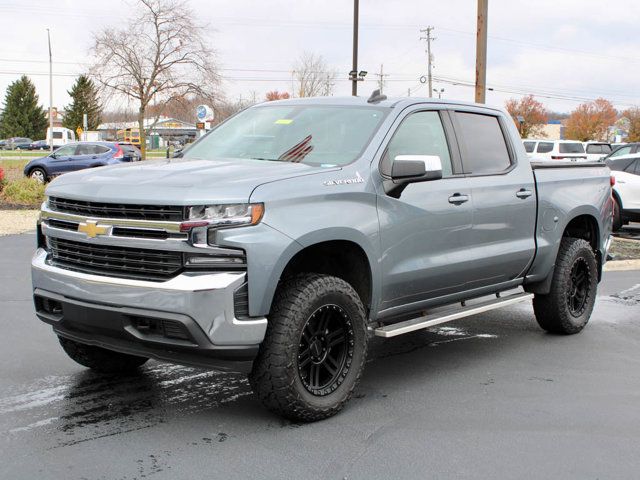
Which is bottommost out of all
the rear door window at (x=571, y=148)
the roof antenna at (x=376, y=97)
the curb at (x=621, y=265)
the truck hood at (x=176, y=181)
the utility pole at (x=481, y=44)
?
the curb at (x=621, y=265)

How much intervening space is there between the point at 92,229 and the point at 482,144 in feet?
10.7

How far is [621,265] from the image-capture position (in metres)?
12.1

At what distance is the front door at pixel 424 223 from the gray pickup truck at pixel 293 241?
13mm

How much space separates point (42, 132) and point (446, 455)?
97.4 metres

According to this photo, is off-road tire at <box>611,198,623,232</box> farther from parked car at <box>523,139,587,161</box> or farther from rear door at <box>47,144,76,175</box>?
rear door at <box>47,144,76,175</box>

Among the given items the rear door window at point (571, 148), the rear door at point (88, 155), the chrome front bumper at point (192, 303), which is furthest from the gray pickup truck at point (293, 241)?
the rear door window at point (571, 148)

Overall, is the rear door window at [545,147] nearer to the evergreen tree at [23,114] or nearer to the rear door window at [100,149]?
the rear door window at [100,149]

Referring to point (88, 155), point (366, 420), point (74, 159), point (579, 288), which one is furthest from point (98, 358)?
point (88, 155)

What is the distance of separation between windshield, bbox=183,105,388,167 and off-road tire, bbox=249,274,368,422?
927mm

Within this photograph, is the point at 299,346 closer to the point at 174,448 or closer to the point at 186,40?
the point at 174,448

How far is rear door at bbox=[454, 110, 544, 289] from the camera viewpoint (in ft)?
19.8

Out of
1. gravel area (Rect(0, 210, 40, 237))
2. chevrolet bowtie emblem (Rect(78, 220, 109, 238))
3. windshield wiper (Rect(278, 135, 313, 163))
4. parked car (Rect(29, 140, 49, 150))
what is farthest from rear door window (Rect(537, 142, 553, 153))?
parked car (Rect(29, 140, 49, 150))

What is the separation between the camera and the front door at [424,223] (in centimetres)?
528

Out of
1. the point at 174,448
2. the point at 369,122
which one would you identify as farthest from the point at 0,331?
the point at 369,122
